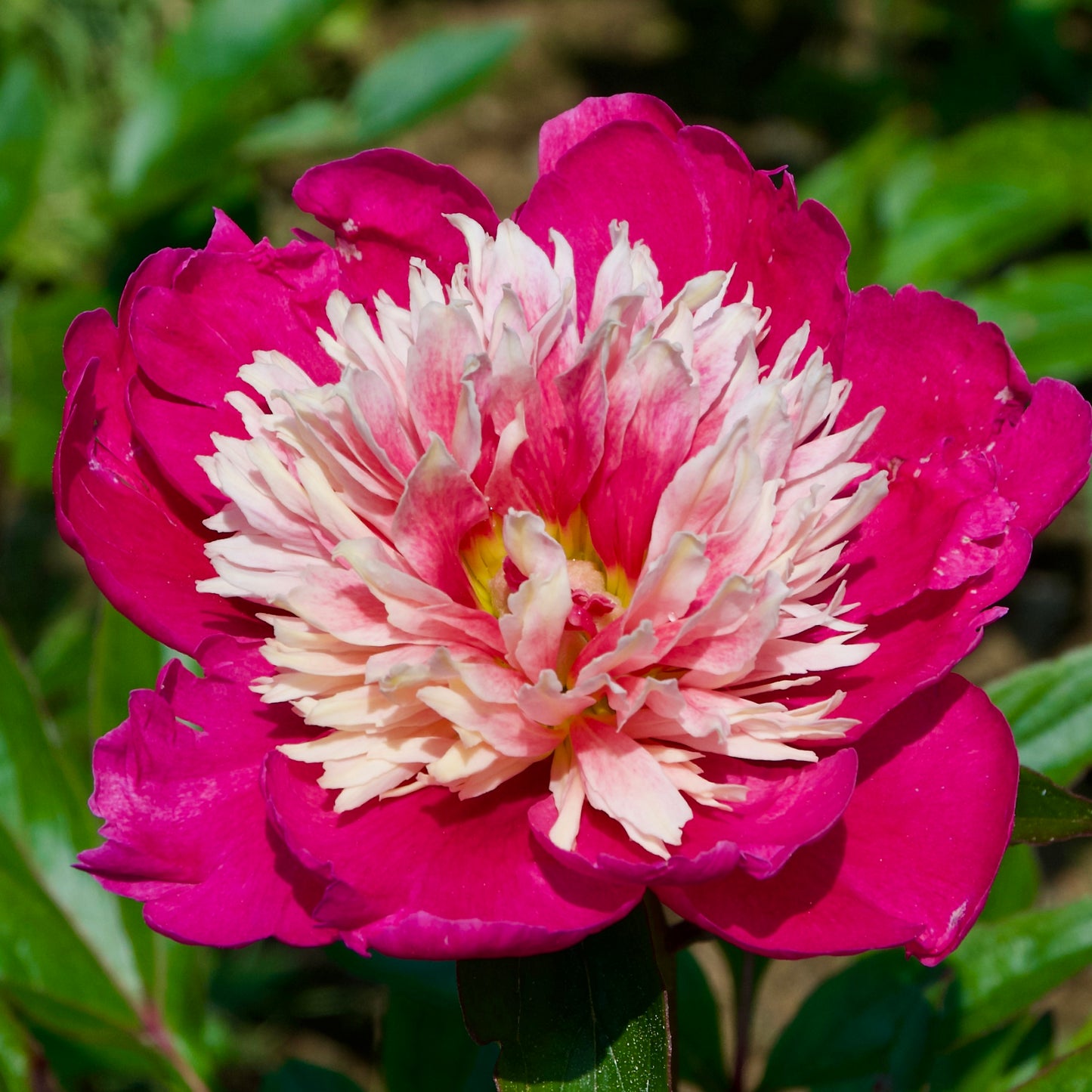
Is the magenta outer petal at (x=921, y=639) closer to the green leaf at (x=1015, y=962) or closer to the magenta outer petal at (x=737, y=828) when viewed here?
the magenta outer petal at (x=737, y=828)

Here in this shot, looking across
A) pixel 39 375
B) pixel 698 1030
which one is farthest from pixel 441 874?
pixel 39 375

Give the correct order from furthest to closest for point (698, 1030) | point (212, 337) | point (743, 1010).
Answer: point (698, 1030) → point (743, 1010) → point (212, 337)

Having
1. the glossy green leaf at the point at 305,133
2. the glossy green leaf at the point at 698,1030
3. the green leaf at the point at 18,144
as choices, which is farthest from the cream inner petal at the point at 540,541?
the glossy green leaf at the point at 305,133

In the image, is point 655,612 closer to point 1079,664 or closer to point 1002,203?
point 1079,664

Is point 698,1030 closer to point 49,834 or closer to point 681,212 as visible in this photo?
point 49,834

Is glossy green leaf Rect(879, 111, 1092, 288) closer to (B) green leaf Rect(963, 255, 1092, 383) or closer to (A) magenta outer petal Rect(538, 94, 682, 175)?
(B) green leaf Rect(963, 255, 1092, 383)

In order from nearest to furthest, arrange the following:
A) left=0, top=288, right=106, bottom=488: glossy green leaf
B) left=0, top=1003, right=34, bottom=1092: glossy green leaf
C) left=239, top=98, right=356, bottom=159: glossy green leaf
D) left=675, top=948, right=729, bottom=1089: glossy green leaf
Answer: left=0, top=1003, right=34, bottom=1092: glossy green leaf → left=675, top=948, right=729, bottom=1089: glossy green leaf → left=0, top=288, right=106, bottom=488: glossy green leaf → left=239, top=98, right=356, bottom=159: glossy green leaf

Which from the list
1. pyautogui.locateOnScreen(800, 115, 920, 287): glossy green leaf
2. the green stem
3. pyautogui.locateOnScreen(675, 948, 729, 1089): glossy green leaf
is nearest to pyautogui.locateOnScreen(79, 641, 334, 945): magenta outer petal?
the green stem
